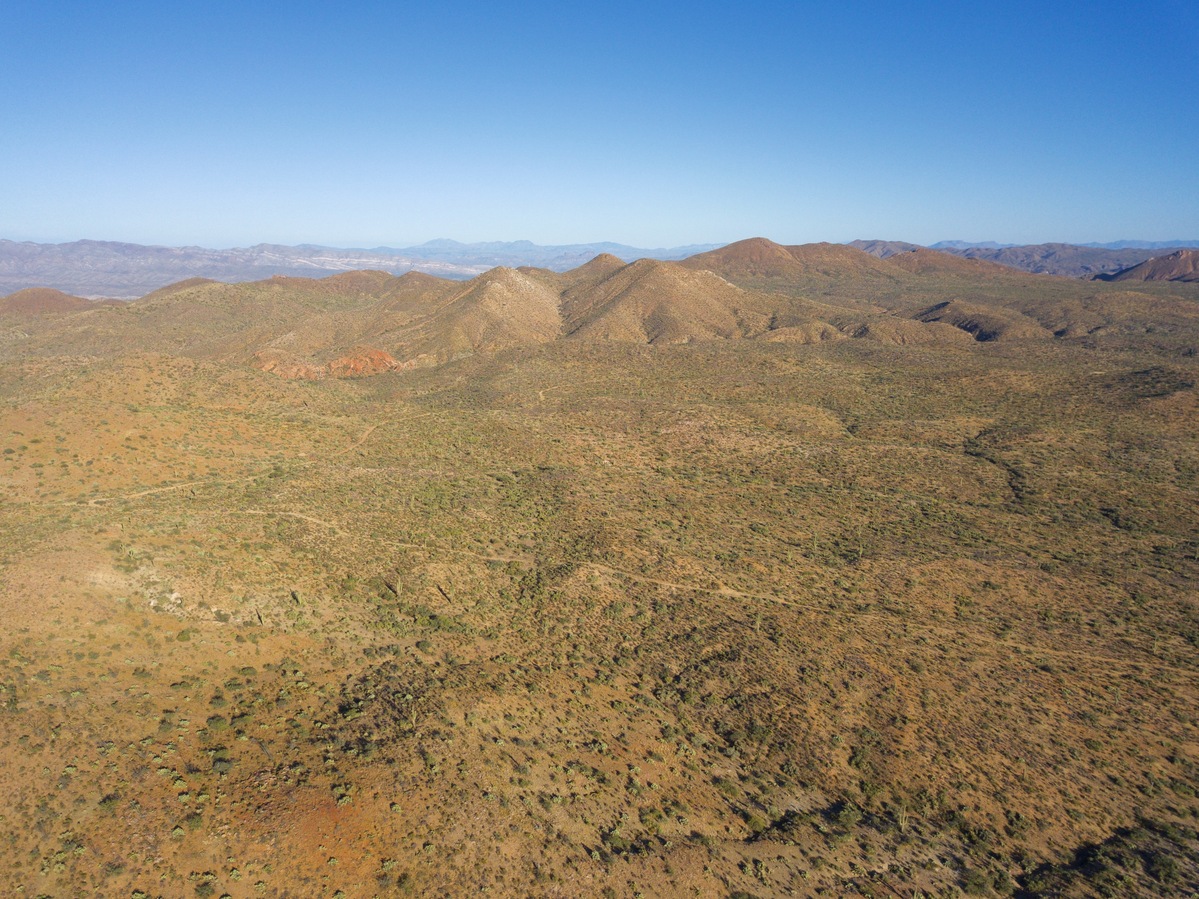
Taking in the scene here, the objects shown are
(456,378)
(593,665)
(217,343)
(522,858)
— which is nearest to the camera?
(522,858)

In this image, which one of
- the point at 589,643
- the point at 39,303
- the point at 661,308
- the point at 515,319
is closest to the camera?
the point at 589,643

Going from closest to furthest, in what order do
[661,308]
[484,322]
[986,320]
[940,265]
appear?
1. [484,322]
2. [986,320]
3. [661,308]
4. [940,265]

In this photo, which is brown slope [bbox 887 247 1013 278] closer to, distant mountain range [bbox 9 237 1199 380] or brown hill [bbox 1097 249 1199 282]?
brown hill [bbox 1097 249 1199 282]

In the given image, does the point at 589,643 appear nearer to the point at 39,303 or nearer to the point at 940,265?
the point at 39,303

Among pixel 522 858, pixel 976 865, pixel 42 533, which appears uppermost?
pixel 42 533

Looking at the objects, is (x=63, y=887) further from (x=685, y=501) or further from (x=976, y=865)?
(x=685, y=501)

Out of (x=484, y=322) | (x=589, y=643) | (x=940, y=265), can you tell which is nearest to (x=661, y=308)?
(x=484, y=322)

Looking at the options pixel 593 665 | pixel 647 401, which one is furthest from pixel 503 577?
pixel 647 401

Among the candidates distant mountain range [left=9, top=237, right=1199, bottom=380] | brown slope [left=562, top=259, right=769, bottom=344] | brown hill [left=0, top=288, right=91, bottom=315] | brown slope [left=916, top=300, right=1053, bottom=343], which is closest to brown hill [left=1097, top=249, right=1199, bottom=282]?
distant mountain range [left=9, top=237, right=1199, bottom=380]
